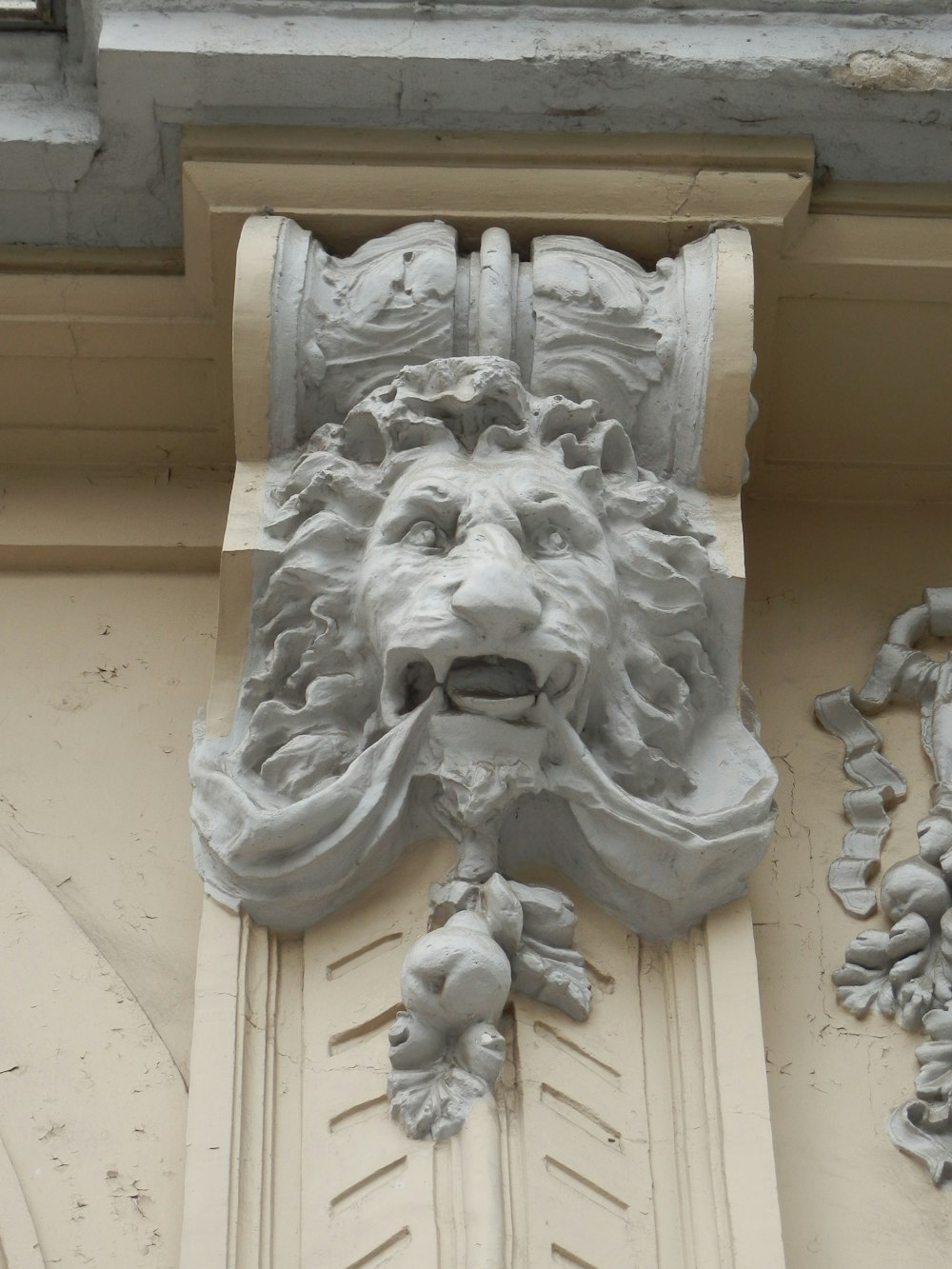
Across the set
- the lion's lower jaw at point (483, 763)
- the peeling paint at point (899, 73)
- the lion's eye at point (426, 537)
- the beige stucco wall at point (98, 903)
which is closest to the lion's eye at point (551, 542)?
the lion's eye at point (426, 537)

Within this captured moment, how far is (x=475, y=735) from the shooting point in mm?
2553

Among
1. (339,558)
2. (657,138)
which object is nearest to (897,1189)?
(339,558)

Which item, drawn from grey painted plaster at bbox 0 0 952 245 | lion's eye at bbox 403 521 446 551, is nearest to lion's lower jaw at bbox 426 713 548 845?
lion's eye at bbox 403 521 446 551

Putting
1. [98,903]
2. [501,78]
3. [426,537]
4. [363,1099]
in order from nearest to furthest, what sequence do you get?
1. [363,1099]
2. [426,537]
3. [98,903]
4. [501,78]

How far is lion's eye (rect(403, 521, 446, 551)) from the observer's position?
2.66m

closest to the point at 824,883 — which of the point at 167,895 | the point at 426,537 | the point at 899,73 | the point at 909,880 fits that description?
the point at 909,880

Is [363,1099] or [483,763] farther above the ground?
[483,763]

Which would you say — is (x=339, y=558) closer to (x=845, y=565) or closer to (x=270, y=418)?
(x=270, y=418)

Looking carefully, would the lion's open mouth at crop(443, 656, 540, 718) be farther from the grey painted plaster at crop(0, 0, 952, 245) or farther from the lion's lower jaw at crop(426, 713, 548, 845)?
the grey painted plaster at crop(0, 0, 952, 245)

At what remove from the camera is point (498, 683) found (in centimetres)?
257

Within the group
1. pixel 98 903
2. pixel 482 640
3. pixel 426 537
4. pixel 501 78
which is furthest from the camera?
pixel 501 78

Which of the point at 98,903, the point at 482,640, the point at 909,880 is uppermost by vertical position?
the point at 482,640

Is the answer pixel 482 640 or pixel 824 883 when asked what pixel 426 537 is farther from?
pixel 824 883

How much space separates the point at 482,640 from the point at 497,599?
2.1 inches
